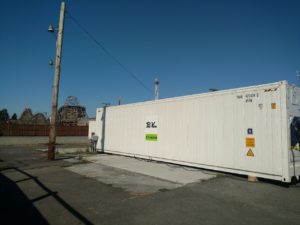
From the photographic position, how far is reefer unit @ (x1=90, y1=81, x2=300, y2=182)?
7180 millimetres

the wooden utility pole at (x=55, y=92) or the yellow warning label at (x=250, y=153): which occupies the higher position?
the wooden utility pole at (x=55, y=92)

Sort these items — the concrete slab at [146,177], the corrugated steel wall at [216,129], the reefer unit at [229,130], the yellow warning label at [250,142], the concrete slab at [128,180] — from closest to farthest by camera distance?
the concrete slab at [128,180], the concrete slab at [146,177], the reefer unit at [229,130], the corrugated steel wall at [216,129], the yellow warning label at [250,142]

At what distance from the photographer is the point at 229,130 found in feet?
28.1

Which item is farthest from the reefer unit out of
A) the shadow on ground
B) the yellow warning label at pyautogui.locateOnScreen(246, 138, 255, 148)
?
the shadow on ground

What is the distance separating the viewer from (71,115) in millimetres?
56938

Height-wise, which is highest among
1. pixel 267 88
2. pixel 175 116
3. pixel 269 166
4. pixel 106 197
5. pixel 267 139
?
pixel 267 88

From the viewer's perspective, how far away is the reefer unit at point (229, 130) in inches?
283

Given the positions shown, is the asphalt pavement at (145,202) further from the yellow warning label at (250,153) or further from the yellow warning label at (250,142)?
the yellow warning label at (250,142)

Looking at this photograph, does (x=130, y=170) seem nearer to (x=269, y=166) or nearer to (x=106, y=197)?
(x=106, y=197)

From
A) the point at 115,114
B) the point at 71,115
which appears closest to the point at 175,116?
the point at 115,114

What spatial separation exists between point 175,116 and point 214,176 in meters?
3.52

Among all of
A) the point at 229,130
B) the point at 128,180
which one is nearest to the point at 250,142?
the point at 229,130

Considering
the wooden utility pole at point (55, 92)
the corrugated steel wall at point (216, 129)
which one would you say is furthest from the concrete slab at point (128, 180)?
the wooden utility pole at point (55, 92)

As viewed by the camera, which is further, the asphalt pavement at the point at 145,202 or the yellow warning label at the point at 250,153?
the yellow warning label at the point at 250,153
